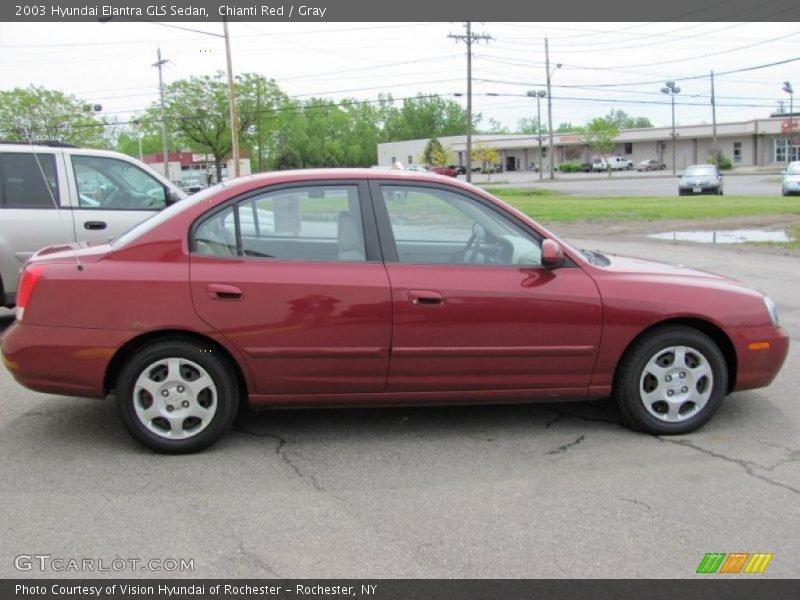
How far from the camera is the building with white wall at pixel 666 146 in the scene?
79.1 m

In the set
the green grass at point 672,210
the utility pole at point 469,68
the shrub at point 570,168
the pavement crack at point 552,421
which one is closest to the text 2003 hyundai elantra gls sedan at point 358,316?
the pavement crack at point 552,421

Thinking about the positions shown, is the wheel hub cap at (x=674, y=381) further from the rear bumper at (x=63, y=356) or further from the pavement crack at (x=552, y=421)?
the rear bumper at (x=63, y=356)

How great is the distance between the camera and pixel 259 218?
4.43 metres

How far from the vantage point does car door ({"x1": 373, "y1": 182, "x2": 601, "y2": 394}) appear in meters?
4.34

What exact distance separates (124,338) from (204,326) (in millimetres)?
456

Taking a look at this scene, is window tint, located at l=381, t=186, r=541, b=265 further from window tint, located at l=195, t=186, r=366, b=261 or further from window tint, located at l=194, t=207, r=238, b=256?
window tint, located at l=194, t=207, r=238, b=256

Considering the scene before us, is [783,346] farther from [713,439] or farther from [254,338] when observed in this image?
[254,338]

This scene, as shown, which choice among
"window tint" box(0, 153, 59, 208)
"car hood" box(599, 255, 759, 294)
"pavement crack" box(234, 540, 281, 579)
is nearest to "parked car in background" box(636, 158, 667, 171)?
"window tint" box(0, 153, 59, 208)

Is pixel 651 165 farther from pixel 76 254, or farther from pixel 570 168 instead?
pixel 76 254

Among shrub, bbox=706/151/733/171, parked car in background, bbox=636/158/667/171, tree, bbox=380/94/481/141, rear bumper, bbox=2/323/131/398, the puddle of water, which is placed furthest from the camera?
tree, bbox=380/94/481/141

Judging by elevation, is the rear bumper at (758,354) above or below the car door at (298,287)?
below

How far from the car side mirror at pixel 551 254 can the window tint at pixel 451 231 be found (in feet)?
0.32

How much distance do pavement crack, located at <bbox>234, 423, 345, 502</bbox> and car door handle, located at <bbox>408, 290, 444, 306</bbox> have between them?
3.74ft

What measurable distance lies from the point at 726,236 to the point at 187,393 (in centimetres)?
1554
